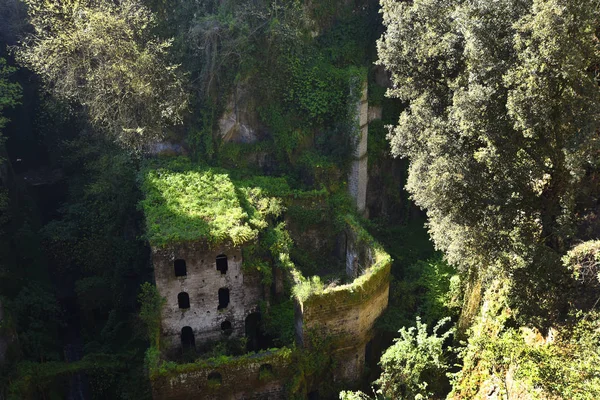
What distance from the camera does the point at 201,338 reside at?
2028 centimetres

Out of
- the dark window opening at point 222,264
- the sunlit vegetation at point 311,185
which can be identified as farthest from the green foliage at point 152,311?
the dark window opening at point 222,264

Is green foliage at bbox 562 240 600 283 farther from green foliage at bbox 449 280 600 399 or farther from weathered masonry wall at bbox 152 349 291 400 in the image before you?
weathered masonry wall at bbox 152 349 291 400

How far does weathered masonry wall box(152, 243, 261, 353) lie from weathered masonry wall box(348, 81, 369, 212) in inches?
336

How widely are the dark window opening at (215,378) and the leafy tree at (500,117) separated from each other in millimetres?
8597

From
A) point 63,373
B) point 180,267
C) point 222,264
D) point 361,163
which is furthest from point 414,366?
point 63,373

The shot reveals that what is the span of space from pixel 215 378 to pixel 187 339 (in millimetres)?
3496

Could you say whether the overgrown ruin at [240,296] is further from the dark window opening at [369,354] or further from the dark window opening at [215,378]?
the dark window opening at [369,354]

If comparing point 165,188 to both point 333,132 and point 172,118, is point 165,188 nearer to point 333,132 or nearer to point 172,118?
point 172,118

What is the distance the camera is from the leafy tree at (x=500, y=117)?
40.8 ft

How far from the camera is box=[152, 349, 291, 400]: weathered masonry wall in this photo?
17047mm

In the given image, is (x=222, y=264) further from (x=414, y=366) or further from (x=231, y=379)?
(x=414, y=366)

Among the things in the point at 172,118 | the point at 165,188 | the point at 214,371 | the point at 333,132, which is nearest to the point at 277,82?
the point at 333,132

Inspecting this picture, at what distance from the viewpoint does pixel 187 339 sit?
2056 centimetres

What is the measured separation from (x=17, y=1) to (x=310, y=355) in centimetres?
2459
